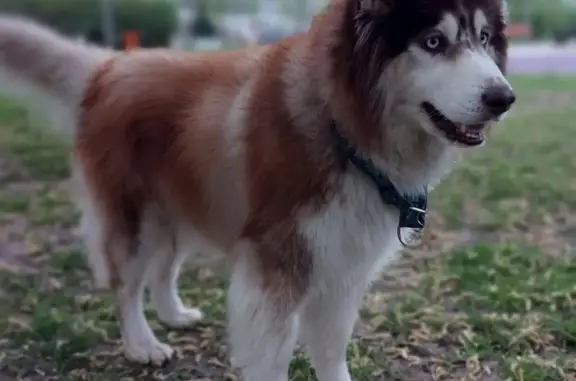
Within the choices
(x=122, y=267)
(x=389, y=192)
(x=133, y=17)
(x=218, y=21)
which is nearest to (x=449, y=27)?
(x=389, y=192)

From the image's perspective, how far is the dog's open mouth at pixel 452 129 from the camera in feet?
7.06

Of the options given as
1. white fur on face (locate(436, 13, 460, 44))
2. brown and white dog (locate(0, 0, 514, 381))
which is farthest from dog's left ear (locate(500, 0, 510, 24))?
white fur on face (locate(436, 13, 460, 44))

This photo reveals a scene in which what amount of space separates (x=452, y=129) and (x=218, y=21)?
22.5 ft

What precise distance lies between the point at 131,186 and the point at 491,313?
1.73 meters

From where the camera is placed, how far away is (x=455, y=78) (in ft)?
6.73

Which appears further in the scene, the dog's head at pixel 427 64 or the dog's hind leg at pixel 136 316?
the dog's hind leg at pixel 136 316

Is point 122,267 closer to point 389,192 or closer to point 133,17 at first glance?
point 389,192

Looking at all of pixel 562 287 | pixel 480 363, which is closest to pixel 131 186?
pixel 480 363

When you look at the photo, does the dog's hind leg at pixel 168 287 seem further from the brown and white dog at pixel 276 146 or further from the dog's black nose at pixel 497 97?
the dog's black nose at pixel 497 97

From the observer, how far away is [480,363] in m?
3.06

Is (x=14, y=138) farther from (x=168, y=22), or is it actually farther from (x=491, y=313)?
(x=491, y=313)

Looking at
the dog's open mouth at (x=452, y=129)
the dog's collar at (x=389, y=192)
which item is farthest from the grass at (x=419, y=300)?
the dog's open mouth at (x=452, y=129)

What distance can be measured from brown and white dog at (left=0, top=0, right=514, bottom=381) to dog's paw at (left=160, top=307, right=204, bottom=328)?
0.90ft

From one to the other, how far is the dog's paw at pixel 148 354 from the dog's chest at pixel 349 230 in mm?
971
